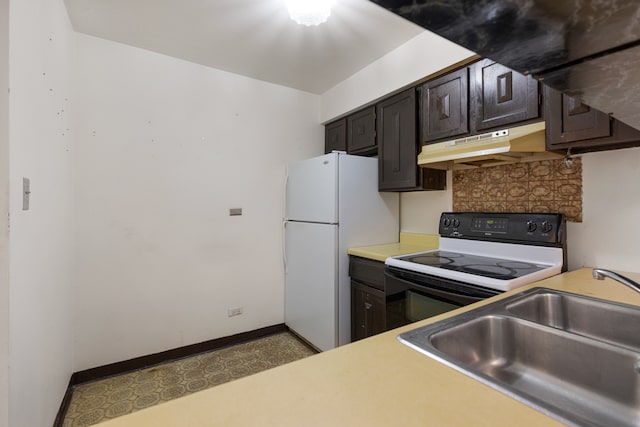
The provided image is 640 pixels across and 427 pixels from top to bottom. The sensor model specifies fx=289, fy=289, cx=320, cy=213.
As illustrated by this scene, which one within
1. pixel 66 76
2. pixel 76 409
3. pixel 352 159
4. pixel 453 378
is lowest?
pixel 76 409

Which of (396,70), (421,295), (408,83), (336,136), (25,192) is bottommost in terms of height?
(421,295)

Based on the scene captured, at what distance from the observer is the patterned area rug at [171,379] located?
1.85 m

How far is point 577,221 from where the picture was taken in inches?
66.0

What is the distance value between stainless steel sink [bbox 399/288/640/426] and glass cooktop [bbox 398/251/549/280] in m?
0.45

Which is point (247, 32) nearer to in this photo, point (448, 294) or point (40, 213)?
point (40, 213)

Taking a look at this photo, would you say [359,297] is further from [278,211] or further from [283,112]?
[283,112]

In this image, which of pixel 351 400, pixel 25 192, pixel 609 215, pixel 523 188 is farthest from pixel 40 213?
pixel 609 215

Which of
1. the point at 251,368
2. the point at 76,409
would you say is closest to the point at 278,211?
the point at 251,368

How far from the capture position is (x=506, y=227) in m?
1.83

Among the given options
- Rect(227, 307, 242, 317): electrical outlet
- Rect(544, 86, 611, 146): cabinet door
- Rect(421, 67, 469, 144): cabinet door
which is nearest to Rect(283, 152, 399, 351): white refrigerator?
Rect(227, 307, 242, 317): electrical outlet

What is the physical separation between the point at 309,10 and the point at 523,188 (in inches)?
68.0

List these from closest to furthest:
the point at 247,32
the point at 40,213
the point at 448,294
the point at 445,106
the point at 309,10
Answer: the point at 40,213
the point at 448,294
the point at 309,10
the point at 445,106
the point at 247,32

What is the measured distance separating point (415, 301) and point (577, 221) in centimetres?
104

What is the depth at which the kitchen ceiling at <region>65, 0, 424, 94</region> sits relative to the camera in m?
1.82
